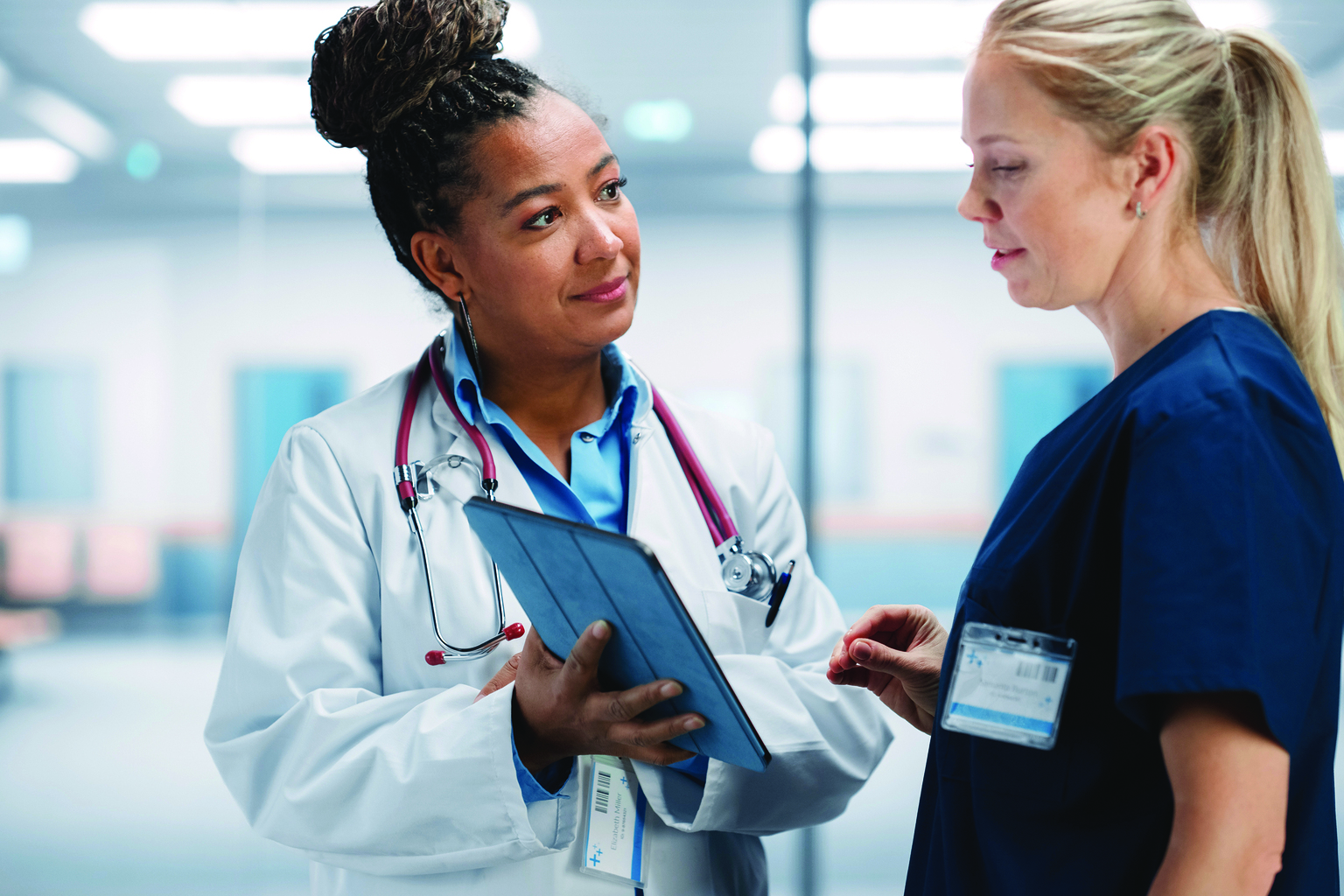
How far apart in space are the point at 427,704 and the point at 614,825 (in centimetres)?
28

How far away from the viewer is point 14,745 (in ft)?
8.43

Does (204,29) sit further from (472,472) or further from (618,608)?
(618,608)

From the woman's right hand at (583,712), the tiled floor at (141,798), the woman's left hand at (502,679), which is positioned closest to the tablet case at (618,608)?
the woman's right hand at (583,712)

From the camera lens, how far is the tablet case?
0.72m

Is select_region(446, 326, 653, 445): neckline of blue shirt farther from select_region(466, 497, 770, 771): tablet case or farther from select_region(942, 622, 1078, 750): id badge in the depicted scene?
select_region(942, 622, 1078, 750): id badge

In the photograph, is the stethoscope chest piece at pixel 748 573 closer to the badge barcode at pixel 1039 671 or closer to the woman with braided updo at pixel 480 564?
the woman with braided updo at pixel 480 564

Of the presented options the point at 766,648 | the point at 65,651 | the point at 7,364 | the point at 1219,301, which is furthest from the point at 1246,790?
the point at 7,364

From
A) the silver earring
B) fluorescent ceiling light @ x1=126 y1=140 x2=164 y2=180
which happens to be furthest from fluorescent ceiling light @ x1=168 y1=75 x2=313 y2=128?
the silver earring

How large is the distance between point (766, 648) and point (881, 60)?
1.99 m

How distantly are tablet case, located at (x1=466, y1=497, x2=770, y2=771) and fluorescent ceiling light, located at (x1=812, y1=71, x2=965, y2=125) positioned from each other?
2095 millimetres

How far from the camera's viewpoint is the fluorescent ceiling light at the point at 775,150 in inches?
103

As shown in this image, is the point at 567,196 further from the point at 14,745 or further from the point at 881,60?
the point at 14,745

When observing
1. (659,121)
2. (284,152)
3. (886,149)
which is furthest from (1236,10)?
(284,152)

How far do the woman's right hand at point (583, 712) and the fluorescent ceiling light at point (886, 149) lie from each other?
6.66 ft
